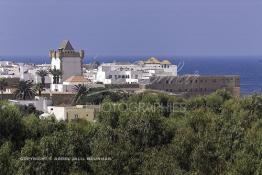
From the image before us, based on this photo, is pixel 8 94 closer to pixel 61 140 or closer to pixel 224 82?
pixel 224 82

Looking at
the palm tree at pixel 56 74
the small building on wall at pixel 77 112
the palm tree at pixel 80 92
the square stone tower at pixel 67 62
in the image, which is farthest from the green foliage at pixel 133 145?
the square stone tower at pixel 67 62

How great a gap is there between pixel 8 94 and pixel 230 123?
28008mm

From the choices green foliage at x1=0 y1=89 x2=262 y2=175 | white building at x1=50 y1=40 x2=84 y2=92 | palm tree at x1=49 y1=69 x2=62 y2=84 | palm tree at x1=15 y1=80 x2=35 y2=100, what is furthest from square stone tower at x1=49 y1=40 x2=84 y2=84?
green foliage at x1=0 y1=89 x2=262 y2=175

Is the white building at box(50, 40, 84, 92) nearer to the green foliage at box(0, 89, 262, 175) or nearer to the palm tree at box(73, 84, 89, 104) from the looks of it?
the palm tree at box(73, 84, 89, 104)

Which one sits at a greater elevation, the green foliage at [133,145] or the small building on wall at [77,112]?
the green foliage at [133,145]

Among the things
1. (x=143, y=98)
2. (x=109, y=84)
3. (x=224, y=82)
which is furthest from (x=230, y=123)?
(x=224, y=82)

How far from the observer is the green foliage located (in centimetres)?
2509

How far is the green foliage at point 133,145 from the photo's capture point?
25.1 metres

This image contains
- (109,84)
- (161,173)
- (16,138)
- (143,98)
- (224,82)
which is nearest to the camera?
(161,173)

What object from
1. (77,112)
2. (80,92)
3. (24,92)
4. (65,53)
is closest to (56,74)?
(65,53)

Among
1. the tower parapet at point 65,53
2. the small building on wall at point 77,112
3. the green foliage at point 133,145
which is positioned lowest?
the small building on wall at point 77,112

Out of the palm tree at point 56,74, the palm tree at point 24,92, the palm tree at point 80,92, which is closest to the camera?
the palm tree at point 24,92

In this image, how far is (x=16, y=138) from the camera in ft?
96.9

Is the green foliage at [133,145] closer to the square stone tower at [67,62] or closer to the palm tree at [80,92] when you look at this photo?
the palm tree at [80,92]
